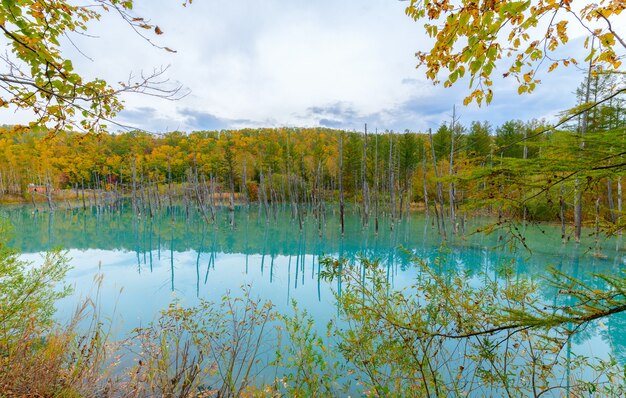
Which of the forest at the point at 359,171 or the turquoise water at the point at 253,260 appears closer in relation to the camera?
the forest at the point at 359,171

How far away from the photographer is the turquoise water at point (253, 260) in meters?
7.70

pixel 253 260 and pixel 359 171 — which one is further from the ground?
pixel 359 171

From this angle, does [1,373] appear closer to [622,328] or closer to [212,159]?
[622,328]

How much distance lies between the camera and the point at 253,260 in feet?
47.8

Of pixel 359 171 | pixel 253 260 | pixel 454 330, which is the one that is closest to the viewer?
pixel 454 330

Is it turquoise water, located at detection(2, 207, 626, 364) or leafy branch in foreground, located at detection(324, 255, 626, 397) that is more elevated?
leafy branch in foreground, located at detection(324, 255, 626, 397)

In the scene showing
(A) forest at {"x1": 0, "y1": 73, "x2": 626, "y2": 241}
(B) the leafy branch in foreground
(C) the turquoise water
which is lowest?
(C) the turquoise water

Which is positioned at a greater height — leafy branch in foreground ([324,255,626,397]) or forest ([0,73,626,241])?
forest ([0,73,626,241])

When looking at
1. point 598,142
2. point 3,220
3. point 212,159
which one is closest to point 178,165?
point 212,159

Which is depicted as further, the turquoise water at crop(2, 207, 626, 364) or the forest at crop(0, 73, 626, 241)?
the turquoise water at crop(2, 207, 626, 364)

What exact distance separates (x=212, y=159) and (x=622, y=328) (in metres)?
48.8

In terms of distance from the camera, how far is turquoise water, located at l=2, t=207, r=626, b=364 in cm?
770

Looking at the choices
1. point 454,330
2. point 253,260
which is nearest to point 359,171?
point 253,260

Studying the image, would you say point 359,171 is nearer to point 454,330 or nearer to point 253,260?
point 253,260
